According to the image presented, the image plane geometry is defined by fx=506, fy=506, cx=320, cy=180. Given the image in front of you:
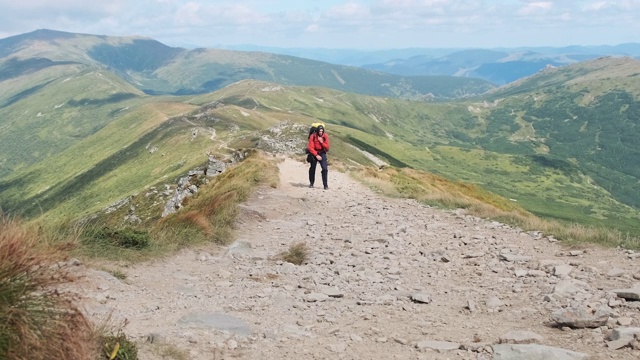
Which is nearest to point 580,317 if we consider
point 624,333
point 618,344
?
point 624,333

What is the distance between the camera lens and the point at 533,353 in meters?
8.02

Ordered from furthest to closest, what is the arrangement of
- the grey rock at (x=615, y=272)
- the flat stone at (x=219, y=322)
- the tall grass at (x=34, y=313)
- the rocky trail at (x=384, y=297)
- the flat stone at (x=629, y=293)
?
the grey rock at (x=615, y=272) < the flat stone at (x=629, y=293) < the flat stone at (x=219, y=322) < the rocky trail at (x=384, y=297) < the tall grass at (x=34, y=313)

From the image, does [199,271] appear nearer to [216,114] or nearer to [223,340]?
[223,340]

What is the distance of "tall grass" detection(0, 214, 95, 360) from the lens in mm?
5594

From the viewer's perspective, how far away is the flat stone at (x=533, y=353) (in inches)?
309

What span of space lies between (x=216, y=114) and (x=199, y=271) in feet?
581

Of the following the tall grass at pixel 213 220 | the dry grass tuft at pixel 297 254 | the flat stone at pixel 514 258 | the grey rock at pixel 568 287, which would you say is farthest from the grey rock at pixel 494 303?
the tall grass at pixel 213 220

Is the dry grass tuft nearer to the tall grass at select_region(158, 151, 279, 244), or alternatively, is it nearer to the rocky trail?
the rocky trail

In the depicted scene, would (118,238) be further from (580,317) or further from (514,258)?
(580,317)

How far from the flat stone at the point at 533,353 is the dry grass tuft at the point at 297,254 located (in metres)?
7.64

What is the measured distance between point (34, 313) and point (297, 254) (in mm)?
9856

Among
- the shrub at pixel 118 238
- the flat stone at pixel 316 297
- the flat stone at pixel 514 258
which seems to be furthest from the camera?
the flat stone at pixel 514 258

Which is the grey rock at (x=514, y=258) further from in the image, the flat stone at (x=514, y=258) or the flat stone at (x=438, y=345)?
the flat stone at (x=438, y=345)

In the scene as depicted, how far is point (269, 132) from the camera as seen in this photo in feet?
364
